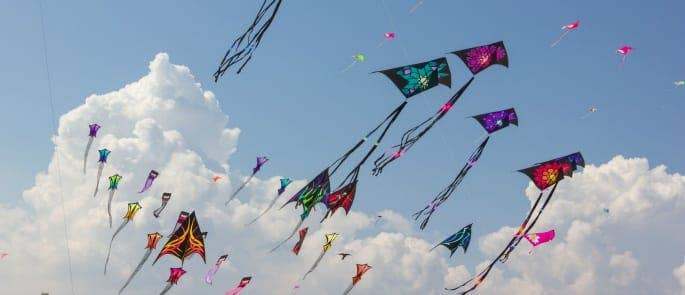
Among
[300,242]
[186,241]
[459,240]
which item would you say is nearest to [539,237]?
[459,240]

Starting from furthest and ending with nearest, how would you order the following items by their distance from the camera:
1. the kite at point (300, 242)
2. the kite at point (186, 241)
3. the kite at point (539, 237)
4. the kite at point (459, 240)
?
the kite at point (300, 242)
the kite at point (459, 240)
the kite at point (186, 241)
the kite at point (539, 237)

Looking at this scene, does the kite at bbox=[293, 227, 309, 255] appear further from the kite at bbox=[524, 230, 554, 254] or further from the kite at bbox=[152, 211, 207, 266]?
the kite at bbox=[524, 230, 554, 254]

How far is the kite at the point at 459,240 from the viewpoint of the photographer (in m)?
40.7

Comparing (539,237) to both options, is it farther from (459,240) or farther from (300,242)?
(300,242)

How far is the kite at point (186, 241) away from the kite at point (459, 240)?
51.5 ft

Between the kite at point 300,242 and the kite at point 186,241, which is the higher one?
the kite at point 300,242

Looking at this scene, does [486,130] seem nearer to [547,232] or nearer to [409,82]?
[547,232]

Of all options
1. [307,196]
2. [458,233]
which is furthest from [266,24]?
[458,233]

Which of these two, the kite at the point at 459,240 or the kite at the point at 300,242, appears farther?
the kite at the point at 300,242

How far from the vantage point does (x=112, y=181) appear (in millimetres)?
53781

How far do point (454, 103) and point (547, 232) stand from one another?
13.4m

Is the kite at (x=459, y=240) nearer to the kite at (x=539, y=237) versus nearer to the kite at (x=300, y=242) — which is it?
the kite at (x=539, y=237)

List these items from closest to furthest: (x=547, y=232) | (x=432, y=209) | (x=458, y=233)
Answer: (x=432, y=209)
(x=547, y=232)
(x=458, y=233)

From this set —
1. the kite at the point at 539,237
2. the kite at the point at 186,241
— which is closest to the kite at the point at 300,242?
the kite at the point at 186,241
